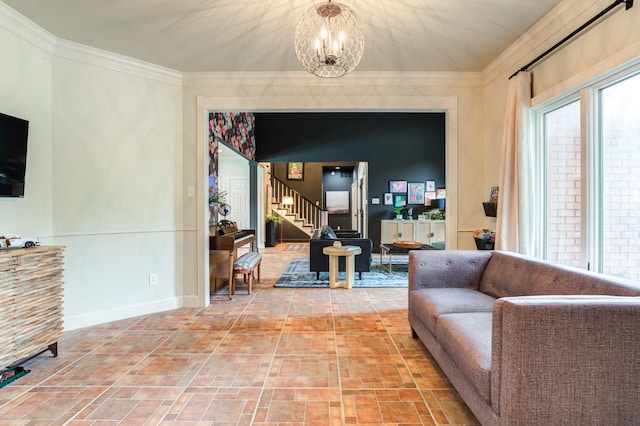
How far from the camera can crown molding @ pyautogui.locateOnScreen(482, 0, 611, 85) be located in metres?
2.36

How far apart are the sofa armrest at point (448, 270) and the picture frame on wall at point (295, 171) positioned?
29.7 ft

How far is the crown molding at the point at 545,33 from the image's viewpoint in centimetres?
236

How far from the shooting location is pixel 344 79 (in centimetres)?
381

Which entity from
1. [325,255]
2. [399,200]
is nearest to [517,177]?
[325,255]

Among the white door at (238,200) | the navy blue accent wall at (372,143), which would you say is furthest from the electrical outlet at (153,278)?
the white door at (238,200)

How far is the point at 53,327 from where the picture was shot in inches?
99.7

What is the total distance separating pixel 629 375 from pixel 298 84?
3665mm

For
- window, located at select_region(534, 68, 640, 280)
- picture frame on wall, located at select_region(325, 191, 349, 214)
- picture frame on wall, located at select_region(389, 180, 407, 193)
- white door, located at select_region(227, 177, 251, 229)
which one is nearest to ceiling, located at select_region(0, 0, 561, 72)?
window, located at select_region(534, 68, 640, 280)

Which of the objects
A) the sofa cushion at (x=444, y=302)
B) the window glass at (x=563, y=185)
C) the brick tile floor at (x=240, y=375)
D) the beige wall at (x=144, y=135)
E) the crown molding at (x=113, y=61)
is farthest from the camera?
the crown molding at (x=113, y=61)

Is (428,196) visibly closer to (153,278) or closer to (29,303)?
(153,278)

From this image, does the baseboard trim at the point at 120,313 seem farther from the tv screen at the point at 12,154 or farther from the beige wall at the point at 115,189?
the tv screen at the point at 12,154

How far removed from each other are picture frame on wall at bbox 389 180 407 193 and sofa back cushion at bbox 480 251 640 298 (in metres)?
5.66

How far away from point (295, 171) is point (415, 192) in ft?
15.5

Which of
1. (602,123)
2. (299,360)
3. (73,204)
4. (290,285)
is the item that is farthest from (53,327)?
(602,123)
